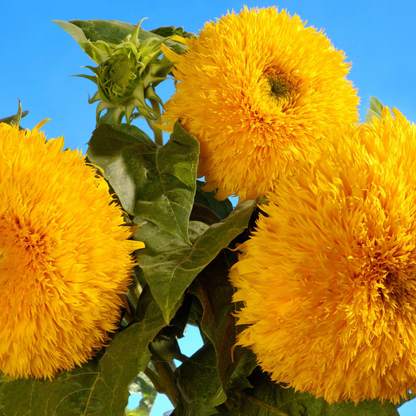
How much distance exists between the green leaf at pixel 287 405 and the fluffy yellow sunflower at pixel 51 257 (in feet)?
0.63

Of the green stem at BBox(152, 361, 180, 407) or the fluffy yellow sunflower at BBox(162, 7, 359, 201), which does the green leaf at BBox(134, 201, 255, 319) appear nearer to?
the fluffy yellow sunflower at BBox(162, 7, 359, 201)

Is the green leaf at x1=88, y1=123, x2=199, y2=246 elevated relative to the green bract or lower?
lower

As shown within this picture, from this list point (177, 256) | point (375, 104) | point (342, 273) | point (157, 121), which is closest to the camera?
point (342, 273)

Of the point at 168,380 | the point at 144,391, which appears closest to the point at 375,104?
the point at 168,380

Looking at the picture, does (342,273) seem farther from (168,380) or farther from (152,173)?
(168,380)

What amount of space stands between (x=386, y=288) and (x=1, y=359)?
371 millimetres

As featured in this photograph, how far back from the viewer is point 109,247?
1.54 ft

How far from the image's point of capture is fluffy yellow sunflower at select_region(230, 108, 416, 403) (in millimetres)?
371

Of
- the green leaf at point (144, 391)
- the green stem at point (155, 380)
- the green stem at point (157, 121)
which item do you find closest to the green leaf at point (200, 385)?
the green stem at point (155, 380)

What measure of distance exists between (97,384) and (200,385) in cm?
11

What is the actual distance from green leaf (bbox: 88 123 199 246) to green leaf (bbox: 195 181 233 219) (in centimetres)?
13

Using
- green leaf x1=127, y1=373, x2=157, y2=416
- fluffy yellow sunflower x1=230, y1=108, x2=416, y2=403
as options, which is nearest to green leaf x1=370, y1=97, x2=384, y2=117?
fluffy yellow sunflower x1=230, y1=108, x2=416, y2=403

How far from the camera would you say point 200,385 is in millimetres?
538

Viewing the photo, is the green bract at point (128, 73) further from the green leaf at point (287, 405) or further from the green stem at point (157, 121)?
the green leaf at point (287, 405)
